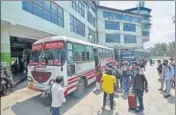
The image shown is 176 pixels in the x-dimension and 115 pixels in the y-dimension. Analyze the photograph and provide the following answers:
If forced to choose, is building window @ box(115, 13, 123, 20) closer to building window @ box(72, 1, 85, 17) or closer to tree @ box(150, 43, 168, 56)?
building window @ box(72, 1, 85, 17)

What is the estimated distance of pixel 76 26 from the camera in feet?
77.2

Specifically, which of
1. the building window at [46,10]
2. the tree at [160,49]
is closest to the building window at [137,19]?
the tree at [160,49]

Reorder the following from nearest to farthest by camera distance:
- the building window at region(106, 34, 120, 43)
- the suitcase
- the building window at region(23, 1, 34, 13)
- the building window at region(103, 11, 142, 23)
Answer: the suitcase, the building window at region(23, 1, 34, 13), the building window at region(106, 34, 120, 43), the building window at region(103, 11, 142, 23)

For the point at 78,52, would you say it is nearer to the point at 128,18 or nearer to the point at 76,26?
the point at 76,26

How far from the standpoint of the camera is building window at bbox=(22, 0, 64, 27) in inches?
540

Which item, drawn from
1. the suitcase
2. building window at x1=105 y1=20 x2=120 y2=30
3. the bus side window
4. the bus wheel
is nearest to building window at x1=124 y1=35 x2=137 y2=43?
building window at x1=105 y1=20 x2=120 y2=30

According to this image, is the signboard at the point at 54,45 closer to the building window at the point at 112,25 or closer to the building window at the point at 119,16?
the building window at the point at 112,25

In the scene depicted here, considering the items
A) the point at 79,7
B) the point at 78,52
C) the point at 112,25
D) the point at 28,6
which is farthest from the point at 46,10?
the point at 112,25

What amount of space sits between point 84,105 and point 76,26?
1661 centimetres

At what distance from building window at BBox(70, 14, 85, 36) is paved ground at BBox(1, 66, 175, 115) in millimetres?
13107

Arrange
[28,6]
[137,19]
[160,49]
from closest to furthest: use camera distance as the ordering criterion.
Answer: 1. [28,6]
2. [137,19]
3. [160,49]

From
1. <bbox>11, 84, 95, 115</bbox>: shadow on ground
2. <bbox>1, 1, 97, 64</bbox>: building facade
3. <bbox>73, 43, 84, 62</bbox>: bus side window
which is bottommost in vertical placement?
<bbox>11, 84, 95, 115</bbox>: shadow on ground

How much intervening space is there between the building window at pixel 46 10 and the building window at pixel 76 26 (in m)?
2.93

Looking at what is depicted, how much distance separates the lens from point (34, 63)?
8.89 m
